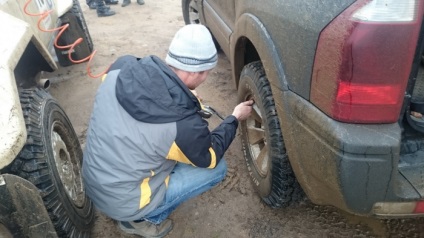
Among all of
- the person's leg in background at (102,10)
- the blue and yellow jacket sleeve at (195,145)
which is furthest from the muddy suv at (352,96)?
the person's leg in background at (102,10)

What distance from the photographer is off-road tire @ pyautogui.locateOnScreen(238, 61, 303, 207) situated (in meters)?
2.06

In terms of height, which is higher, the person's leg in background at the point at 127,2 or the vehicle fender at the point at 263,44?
the vehicle fender at the point at 263,44

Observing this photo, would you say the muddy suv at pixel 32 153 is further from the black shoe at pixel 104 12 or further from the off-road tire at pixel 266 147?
Result: the black shoe at pixel 104 12

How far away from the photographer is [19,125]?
167 cm

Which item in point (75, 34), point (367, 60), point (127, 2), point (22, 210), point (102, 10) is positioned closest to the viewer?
point (367, 60)

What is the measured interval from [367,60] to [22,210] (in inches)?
59.6

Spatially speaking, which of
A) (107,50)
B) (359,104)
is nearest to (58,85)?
(107,50)

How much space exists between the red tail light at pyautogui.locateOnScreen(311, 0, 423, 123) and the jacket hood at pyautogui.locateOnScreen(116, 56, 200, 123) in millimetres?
691

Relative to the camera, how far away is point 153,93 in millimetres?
1854

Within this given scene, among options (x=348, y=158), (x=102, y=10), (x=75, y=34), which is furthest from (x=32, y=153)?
(x=102, y=10)

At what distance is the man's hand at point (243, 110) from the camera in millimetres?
2362

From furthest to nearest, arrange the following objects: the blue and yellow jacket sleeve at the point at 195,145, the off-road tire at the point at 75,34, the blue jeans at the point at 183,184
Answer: the off-road tire at the point at 75,34 < the blue jeans at the point at 183,184 < the blue and yellow jacket sleeve at the point at 195,145

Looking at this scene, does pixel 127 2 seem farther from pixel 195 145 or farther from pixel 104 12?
pixel 195 145

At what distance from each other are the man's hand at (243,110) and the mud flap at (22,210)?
1.16 m
